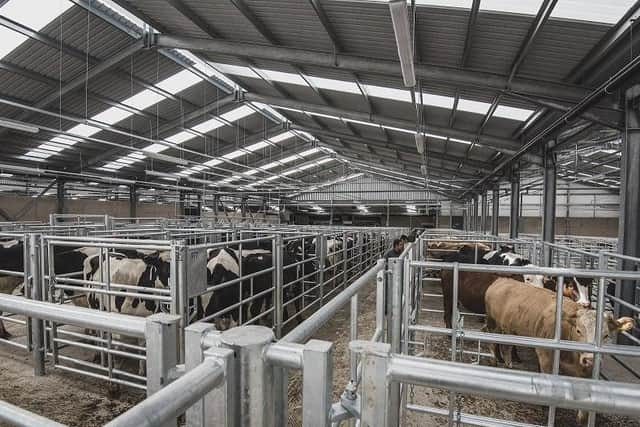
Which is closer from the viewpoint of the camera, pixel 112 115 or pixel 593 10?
pixel 593 10

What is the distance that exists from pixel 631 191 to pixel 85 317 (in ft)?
19.7

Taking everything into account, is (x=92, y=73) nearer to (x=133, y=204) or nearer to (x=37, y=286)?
(x=37, y=286)

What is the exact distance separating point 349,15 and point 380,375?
5477mm

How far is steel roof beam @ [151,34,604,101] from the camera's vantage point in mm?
A: 5453

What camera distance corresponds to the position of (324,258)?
6.40 m

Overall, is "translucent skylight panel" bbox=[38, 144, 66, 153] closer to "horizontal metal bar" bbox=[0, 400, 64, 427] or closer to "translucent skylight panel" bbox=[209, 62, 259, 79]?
"translucent skylight panel" bbox=[209, 62, 259, 79]

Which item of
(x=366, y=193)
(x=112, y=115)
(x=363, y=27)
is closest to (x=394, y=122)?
(x=363, y=27)

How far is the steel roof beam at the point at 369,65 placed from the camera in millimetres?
5453

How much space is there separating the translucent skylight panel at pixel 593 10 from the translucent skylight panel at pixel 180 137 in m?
12.6

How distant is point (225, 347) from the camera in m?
0.71

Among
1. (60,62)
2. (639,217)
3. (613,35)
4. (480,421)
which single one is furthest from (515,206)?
(60,62)

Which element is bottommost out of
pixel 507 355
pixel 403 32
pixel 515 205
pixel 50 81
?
pixel 507 355

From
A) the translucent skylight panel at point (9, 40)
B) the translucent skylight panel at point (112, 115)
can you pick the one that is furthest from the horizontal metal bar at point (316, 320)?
the translucent skylight panel at point (112, 115)

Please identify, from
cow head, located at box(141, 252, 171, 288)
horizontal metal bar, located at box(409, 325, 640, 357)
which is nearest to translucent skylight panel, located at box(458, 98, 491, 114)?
horizontal metal bar, located at box(409, 325, 640, 357)
